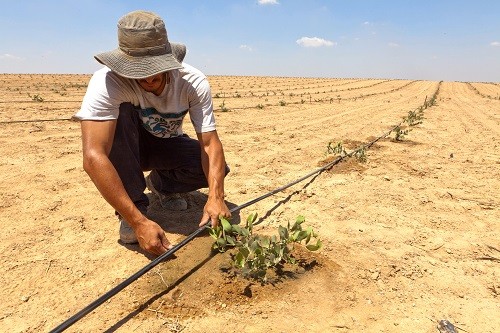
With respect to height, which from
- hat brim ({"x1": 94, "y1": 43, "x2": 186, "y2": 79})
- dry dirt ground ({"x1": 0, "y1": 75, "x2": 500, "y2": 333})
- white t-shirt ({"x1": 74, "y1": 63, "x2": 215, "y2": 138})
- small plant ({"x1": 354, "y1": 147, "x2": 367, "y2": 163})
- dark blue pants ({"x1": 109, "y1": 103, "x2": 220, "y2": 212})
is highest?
hat brim ({"x1": 94, "y1": 43, "x2": 186, "y2": 79})

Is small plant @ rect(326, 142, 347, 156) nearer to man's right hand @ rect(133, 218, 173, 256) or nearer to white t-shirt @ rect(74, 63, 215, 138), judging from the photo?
white t-shirt @ rect(74, 63, 215, 138)

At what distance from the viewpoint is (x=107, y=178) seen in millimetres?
1973

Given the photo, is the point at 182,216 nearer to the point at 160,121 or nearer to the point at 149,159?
Result: the point at 149,159

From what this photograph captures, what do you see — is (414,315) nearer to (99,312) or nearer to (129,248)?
(99,312)

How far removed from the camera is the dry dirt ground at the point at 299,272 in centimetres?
177

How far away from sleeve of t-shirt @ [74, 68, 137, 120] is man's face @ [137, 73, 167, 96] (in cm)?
11

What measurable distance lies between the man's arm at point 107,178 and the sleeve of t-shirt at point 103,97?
4 centimetres

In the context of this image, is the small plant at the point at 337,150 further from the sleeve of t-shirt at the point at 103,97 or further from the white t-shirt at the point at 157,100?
the sleeve of t-shirt at the point at 103,97

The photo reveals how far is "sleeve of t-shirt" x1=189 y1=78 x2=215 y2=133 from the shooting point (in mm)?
2330

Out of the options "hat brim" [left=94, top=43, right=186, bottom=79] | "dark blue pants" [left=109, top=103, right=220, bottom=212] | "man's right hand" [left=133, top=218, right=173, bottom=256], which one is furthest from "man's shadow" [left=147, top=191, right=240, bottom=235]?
"hat brim" [left=94, top=43, right=186, bottom=79]

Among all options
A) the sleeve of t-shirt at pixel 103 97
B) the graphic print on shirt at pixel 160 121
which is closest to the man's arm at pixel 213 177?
the graphic print on shirt at pixel 160 121

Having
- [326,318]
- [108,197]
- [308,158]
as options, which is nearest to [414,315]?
[326,318]

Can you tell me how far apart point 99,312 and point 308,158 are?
3.29 metres

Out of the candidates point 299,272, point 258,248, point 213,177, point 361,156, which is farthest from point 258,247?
point 361,156
